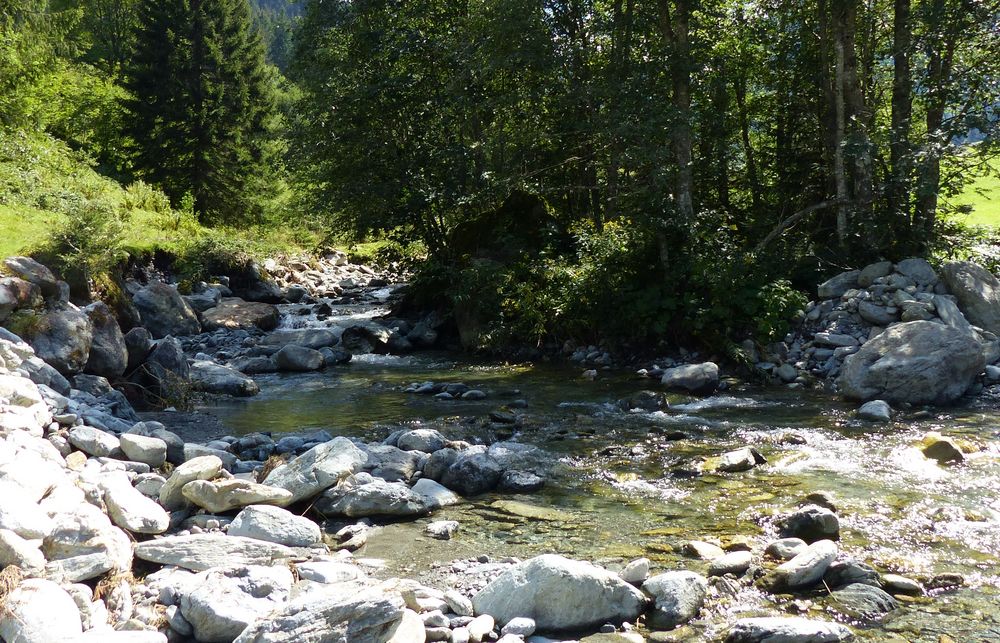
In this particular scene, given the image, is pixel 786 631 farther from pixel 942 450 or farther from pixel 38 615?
pixel 942 450

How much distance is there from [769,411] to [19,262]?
10260mm

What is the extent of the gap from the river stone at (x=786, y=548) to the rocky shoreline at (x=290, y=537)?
18 mm

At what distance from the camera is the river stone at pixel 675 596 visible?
198 inches

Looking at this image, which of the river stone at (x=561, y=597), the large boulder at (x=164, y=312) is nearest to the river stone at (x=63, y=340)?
the large boulder at (x=164, y=312)

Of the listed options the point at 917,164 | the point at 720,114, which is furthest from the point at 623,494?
the point at 720,114

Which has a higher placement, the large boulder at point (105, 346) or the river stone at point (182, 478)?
the large boulder at point (105, 346)

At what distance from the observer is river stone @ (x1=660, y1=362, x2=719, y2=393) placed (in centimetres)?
1217

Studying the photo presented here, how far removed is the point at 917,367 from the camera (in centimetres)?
1057

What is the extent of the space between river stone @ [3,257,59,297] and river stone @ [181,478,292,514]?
6.08 m

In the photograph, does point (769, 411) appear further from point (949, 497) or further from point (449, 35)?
point (449, 35)

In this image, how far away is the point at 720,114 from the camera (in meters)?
16.8

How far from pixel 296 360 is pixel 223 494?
29.4ft

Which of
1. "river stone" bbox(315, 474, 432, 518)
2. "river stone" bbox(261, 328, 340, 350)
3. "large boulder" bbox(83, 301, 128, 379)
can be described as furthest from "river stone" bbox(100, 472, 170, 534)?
"river stone" bbox(261, 328, 340, 350)

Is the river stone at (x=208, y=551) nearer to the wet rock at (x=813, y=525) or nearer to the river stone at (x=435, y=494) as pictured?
the river stone at (x=435, y=494)
